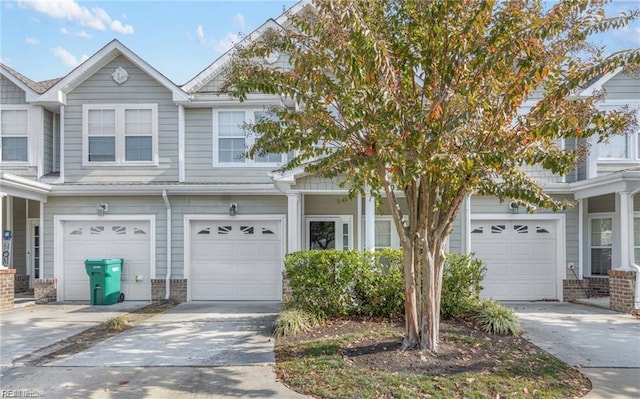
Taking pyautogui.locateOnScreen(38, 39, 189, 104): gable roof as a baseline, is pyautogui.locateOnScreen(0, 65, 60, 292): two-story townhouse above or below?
below

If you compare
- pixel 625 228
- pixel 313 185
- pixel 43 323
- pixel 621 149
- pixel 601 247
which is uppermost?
pixel 621 149

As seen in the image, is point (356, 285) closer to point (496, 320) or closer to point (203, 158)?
point (496, 320)

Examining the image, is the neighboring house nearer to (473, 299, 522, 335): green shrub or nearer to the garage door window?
the garage door window

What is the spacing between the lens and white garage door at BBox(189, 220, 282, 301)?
430 inches

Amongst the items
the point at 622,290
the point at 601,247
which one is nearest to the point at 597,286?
the point at 601,247

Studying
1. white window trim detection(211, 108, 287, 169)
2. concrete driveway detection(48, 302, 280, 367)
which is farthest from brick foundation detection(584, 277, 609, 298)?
white window trim detection(211, 108, 287, 169)

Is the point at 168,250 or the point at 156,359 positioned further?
the point at 168,250

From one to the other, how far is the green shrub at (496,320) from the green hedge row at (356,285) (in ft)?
1.27

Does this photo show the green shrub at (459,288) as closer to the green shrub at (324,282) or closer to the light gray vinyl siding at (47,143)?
the green shrub at (324,282)

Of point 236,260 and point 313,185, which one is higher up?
point 313,185

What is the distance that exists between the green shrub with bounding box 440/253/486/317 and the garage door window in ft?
17.0

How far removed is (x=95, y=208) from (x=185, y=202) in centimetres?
241

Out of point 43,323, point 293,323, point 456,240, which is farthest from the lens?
point 456,240

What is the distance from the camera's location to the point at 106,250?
36.3 feet
